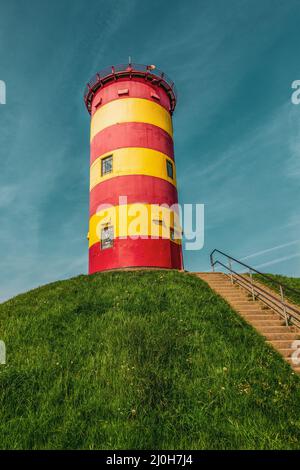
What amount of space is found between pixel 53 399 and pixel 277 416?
3833 mm

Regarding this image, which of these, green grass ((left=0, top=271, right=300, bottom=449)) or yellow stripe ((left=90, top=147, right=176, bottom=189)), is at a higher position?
yellow stripe ((left=90, top=147, right=176, bottom=189))

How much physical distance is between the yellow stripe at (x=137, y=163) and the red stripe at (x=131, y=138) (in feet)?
1.15

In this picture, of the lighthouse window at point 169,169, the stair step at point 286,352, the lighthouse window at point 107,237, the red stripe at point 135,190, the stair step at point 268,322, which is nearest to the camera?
the stair step at point 286,352

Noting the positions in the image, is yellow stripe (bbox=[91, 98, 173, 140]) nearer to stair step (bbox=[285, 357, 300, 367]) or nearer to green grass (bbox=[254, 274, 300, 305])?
green grass (bbox=[254, 274, 300, 305])

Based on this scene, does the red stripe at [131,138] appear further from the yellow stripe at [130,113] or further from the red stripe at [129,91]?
the red stripe at [129,91]

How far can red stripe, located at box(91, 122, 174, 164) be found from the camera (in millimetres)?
19422

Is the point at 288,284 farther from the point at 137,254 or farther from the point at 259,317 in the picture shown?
the point at 137,254

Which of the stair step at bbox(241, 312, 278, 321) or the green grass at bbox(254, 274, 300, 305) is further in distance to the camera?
the green grass at bbox(254, 274, 300, 305)

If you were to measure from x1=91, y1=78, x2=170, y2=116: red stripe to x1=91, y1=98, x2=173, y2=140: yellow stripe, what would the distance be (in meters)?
0.32

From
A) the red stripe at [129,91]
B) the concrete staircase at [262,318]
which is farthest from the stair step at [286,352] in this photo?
the red stripe at [129,91]

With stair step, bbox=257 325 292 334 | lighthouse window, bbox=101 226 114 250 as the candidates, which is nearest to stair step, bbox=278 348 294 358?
stair step, bbox=257 325 292 334

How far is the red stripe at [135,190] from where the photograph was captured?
18.3 meters

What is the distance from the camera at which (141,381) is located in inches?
247

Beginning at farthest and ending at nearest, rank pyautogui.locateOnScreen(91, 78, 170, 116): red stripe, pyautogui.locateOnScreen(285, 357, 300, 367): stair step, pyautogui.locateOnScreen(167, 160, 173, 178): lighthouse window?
pyautogui.locateOnScreen(91, 78, 170, 116): red stripe
pyautogui.locateOnScreen(167, 160, 173, 178): lighthouse window
pyautogui.locateOnScreen(285, 357, 300, 367): stair step
